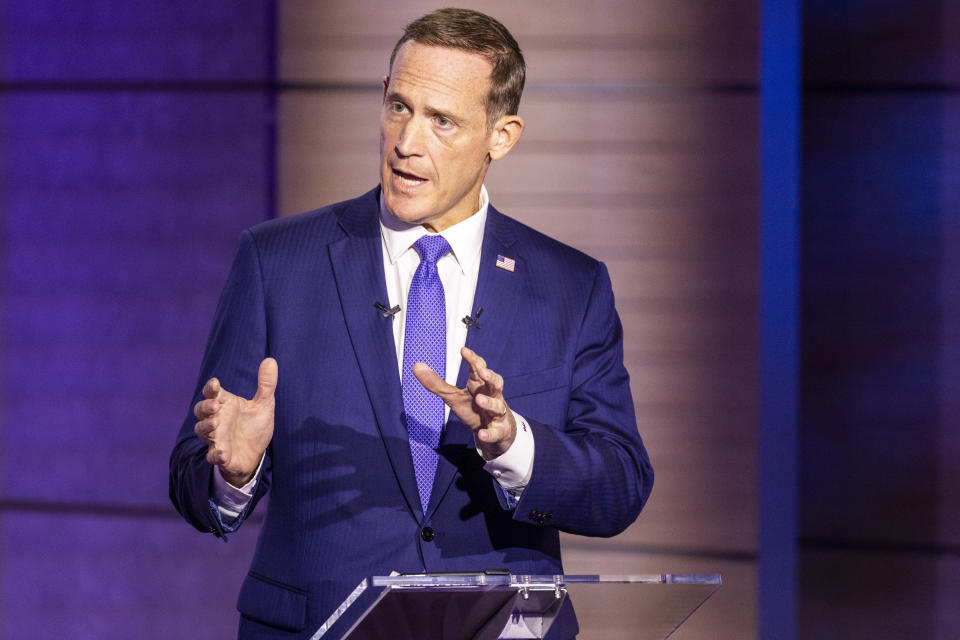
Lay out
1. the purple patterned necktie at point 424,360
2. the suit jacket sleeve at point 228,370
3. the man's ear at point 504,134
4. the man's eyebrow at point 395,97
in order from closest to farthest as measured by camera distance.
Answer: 1. the suit jacket sleeve at point 228,370
2. the purple patterned necktie at point 424,360
3. the man's eyebrow at point 395,97
4. the man's ear at point 504,134

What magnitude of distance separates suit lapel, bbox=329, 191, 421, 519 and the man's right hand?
265mm

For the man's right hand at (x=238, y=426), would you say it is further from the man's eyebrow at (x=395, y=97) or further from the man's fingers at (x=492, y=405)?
the man's eyebrow at (x=395, y=97)

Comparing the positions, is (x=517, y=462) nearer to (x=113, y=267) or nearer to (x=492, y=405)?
(x=492, y=405)

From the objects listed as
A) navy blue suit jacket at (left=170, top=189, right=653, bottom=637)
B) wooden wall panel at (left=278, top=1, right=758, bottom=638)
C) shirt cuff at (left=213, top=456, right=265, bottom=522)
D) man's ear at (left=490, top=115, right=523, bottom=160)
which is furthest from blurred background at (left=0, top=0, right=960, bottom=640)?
shirt cuff at (left=213, top=456, right=265, bottom=522)

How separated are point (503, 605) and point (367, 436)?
2.21ft

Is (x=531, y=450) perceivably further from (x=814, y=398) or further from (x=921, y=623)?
(x=921, y=623)

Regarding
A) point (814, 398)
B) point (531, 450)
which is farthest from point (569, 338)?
point (814, 398)

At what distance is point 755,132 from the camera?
3.47 metres

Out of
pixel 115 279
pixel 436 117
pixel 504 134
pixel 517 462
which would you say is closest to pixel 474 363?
pixel 517 462

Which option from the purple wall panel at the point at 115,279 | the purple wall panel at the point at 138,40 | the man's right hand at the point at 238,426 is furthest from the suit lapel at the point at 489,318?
the purple wall panel at the point at 138,40

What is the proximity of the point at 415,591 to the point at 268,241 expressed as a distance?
103 cm

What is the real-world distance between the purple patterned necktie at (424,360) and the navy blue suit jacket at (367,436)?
30 millimetres

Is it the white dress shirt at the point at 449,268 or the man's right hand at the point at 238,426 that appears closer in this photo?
Result: the man's right hand at the point at 238,426

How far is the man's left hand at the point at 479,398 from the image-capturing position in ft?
5.17
